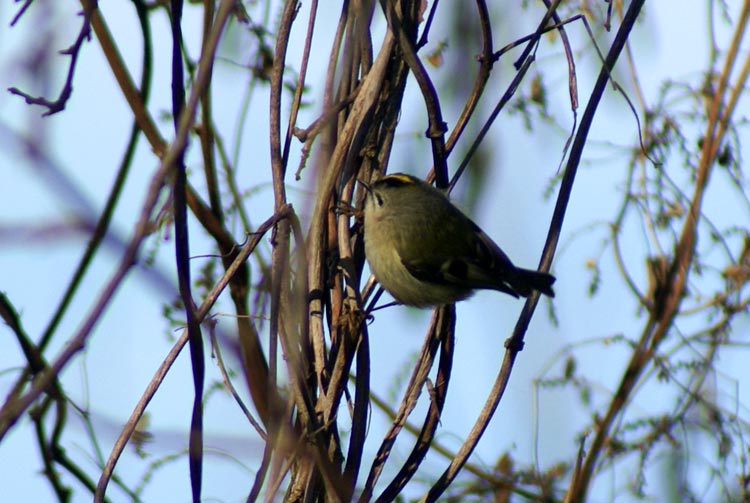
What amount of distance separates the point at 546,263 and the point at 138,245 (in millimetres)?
1182

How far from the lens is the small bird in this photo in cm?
234

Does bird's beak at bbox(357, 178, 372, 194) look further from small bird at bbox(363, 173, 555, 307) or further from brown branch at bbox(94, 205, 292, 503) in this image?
brown branch at bbox(94, 205, 292, 503)

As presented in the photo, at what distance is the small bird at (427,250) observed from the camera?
7.66ft

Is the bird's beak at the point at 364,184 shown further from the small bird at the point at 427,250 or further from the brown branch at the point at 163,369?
the brown branch at the point at 163,369

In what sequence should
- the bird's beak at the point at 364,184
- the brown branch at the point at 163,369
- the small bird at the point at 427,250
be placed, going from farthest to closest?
the small bird at the point at 427,250, the bird's beak at the point at 364,184, the brown branch at the point at 163,369

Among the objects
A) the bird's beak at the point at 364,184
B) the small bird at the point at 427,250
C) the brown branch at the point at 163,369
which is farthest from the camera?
the small bird at the point at 427,250

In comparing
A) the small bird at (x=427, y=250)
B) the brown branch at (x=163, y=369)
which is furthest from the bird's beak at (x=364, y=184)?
the brown branch at (x=163, y=369)

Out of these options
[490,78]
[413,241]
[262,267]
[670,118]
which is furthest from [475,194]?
[670,118]

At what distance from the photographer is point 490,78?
2002 mm

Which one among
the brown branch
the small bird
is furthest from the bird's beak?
the brown branch

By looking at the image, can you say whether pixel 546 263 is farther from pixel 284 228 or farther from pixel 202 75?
pixel 202 75

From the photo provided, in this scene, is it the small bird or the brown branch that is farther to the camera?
the small bird

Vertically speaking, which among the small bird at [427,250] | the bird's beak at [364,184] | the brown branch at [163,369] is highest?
the small bird at [427,250]

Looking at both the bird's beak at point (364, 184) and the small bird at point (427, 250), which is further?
the small bird at point (427, 250)
